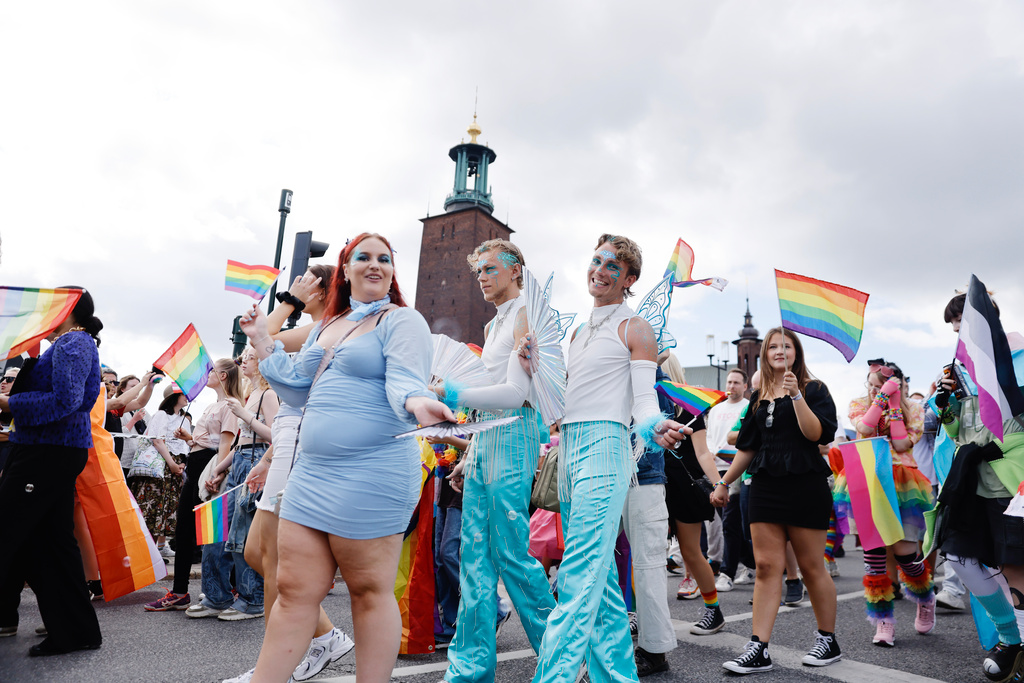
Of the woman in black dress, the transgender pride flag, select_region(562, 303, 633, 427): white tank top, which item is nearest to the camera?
select_region(562, 303, 633, 427): white tank top

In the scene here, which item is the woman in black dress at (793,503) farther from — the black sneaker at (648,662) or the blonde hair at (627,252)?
the blonde hair at (627,252)

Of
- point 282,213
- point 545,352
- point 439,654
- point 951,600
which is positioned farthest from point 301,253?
point 282,213

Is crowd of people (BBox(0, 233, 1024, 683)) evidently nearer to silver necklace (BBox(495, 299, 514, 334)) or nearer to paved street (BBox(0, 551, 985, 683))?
silver necklace (BBox(495, 299, 514, 334))

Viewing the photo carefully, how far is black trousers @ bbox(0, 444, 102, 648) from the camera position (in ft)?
12.5

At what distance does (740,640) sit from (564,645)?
→ 8.13 ft

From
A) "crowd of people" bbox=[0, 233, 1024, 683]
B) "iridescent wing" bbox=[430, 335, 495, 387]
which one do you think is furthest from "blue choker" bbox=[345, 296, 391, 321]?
"iridescent wing" bbox=[430, 335, 495, 387]

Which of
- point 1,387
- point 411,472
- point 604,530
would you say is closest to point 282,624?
point 411,472

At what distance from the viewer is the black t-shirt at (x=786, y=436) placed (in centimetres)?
405

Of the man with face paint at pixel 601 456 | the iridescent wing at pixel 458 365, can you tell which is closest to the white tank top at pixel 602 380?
the man with face paint at pixel 601 456

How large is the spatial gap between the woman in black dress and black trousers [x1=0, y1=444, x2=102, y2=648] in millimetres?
3857

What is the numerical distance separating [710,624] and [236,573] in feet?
11.6

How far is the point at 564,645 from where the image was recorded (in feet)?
8.63

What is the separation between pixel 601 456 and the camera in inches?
116

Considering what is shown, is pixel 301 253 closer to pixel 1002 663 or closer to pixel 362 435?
pixel 362 435
